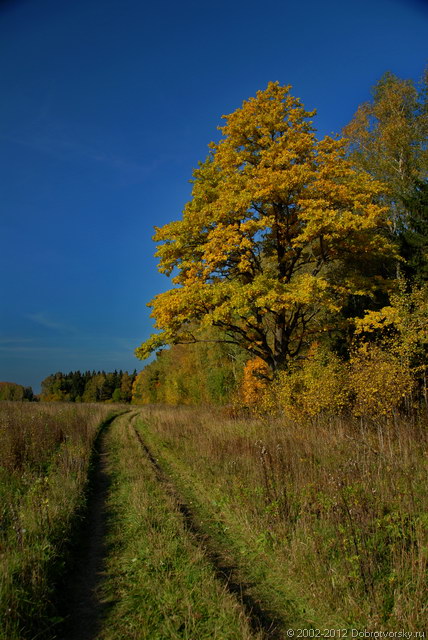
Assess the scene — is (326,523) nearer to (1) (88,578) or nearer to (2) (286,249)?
(1) (88,578)

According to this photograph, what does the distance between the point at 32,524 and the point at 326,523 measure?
186 inches

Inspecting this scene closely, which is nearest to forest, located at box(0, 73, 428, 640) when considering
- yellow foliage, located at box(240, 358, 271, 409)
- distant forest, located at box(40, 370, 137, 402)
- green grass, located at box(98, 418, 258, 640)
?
green grass, located at box(98, 418, 258, 640)

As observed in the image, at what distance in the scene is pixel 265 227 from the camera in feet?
49.0

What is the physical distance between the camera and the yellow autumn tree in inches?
522

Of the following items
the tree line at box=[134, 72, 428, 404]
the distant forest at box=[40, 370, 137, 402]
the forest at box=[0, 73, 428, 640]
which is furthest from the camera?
the distant forest at box=[40, 370, 137, 402]

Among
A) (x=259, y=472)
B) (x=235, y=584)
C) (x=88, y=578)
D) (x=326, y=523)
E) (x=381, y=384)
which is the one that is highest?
(x=381, y=384)

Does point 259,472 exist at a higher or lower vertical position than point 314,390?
lower

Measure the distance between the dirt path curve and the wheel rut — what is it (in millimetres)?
1503

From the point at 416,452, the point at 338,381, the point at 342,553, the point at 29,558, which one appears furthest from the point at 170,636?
the point at 338,381

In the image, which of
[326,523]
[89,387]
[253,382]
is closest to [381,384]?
[326,523]

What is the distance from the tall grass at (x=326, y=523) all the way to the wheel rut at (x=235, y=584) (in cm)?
20

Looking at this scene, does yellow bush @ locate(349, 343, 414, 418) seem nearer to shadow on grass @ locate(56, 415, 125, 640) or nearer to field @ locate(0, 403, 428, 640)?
field @ locate(0, 403, 428, 640)

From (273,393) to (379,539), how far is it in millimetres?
9400

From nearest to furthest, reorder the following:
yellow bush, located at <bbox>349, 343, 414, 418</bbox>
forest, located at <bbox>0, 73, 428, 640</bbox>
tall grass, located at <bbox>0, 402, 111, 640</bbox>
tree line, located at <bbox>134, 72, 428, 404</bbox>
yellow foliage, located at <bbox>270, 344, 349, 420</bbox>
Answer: tall grass, located at <bbox>0, 402, 111, 640</bbox> → forest, located at <bbox>0, 73, 428, 640</bbox> → yellow bush, located at <bbox>349, 343, 414, 418</bbox> → yellow foliage, located at <bbox>270, 344, 349, 420</bbox> → tree line, located at <bbox>134, 72, 428, 404</bbox>
